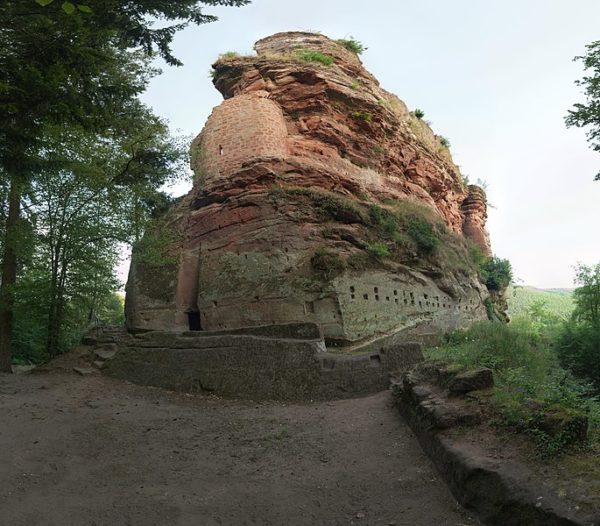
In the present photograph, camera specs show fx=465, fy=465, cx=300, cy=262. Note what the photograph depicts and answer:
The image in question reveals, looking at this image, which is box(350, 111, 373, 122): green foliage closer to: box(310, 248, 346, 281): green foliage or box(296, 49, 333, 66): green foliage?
box(296, 49, 333, 66): green foliage

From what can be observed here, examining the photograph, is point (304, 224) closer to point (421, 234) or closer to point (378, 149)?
point (421, 234)

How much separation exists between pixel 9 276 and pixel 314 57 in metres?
14.2

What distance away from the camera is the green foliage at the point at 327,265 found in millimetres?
14242

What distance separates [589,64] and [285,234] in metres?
9.23

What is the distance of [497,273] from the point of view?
2634 cm

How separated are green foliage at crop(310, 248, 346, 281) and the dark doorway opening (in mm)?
4600

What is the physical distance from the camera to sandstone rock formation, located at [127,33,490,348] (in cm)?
1435

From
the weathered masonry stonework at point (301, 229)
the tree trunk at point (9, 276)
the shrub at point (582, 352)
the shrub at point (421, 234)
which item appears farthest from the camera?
the shrub at point (421, 234)

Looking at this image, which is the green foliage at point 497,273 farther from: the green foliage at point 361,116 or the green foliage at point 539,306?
the green foliage at point 539,306

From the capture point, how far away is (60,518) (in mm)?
4562

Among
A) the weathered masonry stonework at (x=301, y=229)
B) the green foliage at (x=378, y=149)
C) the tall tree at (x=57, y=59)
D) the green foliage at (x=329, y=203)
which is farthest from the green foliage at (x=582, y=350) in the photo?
the tall tree at (x=57, y=59)

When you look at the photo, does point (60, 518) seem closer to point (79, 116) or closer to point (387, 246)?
point (79, 116)

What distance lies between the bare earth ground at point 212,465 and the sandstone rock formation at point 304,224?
5.15m

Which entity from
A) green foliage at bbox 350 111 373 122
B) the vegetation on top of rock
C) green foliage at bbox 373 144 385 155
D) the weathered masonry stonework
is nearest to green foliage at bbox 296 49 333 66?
the weathered masonry stonework
